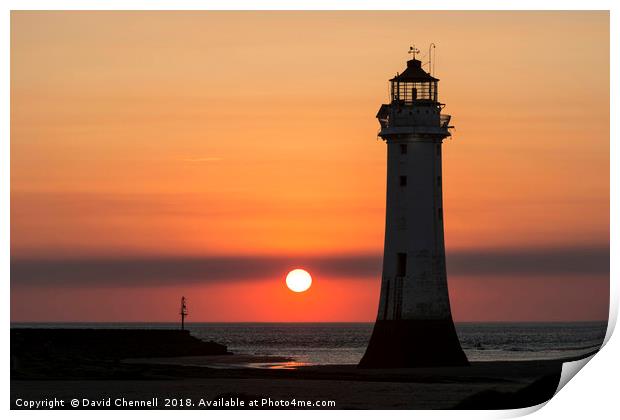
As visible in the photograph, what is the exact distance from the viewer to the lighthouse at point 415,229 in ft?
129

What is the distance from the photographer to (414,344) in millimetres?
39312

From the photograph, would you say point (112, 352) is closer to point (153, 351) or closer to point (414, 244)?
point (153, 351)

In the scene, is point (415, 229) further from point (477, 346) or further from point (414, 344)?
point (477, 346)

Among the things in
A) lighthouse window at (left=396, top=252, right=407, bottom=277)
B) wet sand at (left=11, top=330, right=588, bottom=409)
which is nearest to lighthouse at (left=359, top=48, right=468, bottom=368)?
lighthouse window at (left=396, top=252, right=407, bottom=277)

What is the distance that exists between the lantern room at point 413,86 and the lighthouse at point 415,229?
0.09 ft

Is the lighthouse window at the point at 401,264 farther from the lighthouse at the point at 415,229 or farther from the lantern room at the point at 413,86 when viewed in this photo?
the lantern room at the point at 413,86

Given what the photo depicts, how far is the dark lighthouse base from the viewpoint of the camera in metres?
39.3

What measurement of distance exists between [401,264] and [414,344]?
215 cm

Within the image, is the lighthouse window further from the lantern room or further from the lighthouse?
the lantern room

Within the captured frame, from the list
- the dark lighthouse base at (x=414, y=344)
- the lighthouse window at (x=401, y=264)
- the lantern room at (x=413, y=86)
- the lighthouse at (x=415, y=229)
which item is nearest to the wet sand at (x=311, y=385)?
the dark lighthouse base at (x=414, y=344)

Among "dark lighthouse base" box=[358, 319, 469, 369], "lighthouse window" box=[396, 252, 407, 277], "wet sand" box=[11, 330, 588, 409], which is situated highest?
"lighthouse window" box=[396, 252, 407, 277]

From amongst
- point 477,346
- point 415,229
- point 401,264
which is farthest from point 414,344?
point 477,346

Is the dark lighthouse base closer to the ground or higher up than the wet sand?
higher up
